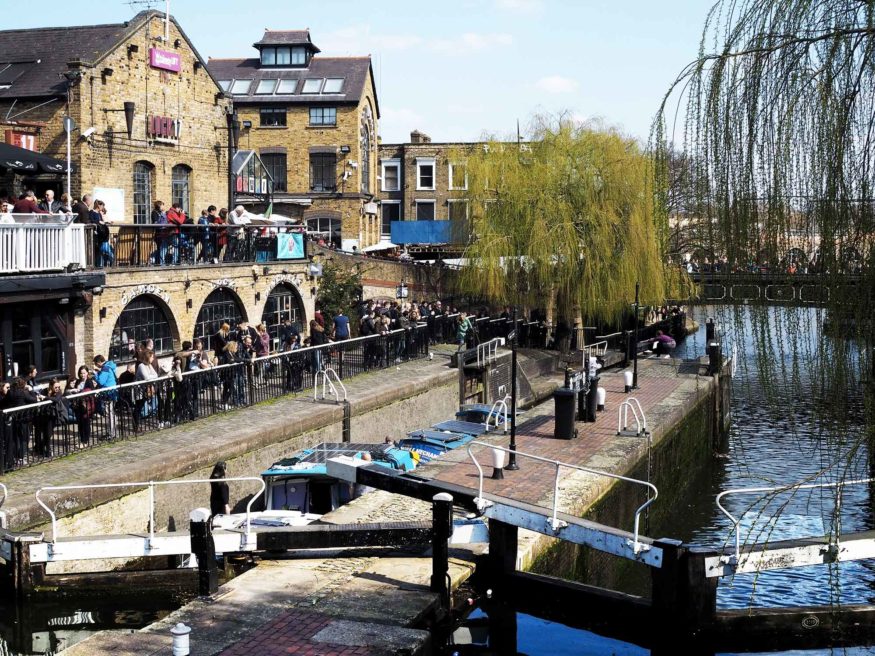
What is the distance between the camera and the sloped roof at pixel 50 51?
25.2 metres

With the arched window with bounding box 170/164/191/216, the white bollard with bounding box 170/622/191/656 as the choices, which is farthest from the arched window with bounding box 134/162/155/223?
the white bollard with bounding box 170/622/191/656

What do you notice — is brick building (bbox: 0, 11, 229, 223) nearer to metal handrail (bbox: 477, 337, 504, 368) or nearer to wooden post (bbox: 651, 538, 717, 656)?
metal handrail (bbox: 477, 337, 504, 368)

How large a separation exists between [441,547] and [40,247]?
1170cm

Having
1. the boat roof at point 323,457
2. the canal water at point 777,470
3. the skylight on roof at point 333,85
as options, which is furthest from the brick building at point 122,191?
the skylight on roof at point 333,85

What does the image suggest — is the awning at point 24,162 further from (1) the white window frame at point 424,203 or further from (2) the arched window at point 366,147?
(1) the white window frame at point 424,203

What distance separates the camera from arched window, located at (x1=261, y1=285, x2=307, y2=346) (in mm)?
29250

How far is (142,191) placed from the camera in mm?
27125

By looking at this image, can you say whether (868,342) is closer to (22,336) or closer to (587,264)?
(22,336)

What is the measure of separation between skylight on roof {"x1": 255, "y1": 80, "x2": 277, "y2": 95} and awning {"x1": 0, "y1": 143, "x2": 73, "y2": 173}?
31410mm

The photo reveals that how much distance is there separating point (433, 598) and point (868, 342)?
713 cm

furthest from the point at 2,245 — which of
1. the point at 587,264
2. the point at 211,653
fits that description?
the point at 587,264

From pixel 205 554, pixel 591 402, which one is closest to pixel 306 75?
pixel 591 402

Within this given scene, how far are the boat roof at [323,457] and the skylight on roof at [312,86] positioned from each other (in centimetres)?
3651

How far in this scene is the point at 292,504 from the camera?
17109 millimetres
